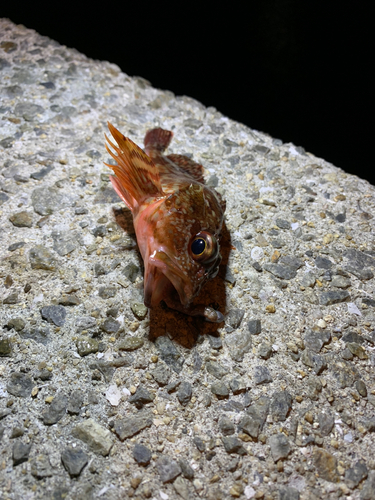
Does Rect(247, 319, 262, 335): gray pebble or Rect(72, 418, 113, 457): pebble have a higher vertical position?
Rect(247, 319, 262, 335): gray pebble

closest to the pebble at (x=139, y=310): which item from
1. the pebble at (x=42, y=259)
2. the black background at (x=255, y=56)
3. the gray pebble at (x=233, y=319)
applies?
the gray pebble at (x=233, y=319)

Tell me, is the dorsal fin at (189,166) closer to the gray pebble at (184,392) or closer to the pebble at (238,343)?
the pebble at (238,343)

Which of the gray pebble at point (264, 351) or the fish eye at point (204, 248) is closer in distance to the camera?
the fish eye at point (204, 248)

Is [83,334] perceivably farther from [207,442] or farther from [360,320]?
[360,320]

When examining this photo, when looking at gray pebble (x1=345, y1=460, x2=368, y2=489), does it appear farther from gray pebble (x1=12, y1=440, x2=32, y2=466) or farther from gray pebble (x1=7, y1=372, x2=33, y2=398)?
gray pebble (x1=7, y1=372, x2=33, y2=398)

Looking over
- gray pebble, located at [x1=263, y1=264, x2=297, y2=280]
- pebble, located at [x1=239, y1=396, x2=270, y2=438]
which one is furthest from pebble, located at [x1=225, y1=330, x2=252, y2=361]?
gray pebble, located at [x1=263, y1=264, x2=297, y2=280]
